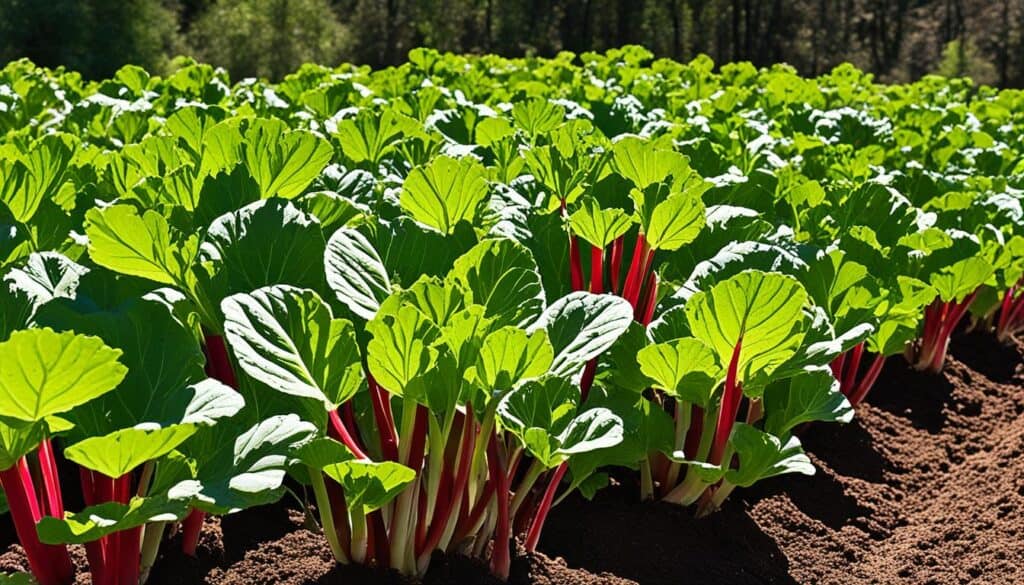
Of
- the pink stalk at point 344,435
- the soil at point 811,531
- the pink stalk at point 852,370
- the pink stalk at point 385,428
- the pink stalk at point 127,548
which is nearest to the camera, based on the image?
the pink stalk at point 127,548

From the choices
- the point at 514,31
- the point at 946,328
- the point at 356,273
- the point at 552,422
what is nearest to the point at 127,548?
the point at 356,273

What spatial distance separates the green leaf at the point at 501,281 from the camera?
76.1 inches

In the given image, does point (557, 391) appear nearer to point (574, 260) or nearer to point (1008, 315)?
point (574, 260)

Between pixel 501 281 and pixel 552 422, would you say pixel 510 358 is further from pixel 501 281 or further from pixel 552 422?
pixel 501 281

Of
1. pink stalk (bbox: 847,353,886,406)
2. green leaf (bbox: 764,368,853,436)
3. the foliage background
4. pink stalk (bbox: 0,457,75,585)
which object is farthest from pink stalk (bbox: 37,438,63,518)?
the foliage background

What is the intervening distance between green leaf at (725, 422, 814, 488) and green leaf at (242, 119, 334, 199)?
41.9 inches

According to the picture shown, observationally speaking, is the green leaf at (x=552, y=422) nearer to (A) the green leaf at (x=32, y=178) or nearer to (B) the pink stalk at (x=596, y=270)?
(B) the pink stalk at (x=596, y=270)

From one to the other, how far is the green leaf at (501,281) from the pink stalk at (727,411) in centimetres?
43

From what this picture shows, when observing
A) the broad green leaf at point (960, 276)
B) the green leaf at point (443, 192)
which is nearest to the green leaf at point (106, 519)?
the green leaf at point (443, 192)

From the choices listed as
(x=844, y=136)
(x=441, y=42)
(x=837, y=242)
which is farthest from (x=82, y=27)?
(x=837, y=242)

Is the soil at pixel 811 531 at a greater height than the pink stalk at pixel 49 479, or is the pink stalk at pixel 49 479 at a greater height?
the pink stalk at pixel 49 479

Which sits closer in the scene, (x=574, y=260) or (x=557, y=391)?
(x=557, y=391)

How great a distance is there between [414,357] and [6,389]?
60 centimetres

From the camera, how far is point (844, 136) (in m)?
5.71
